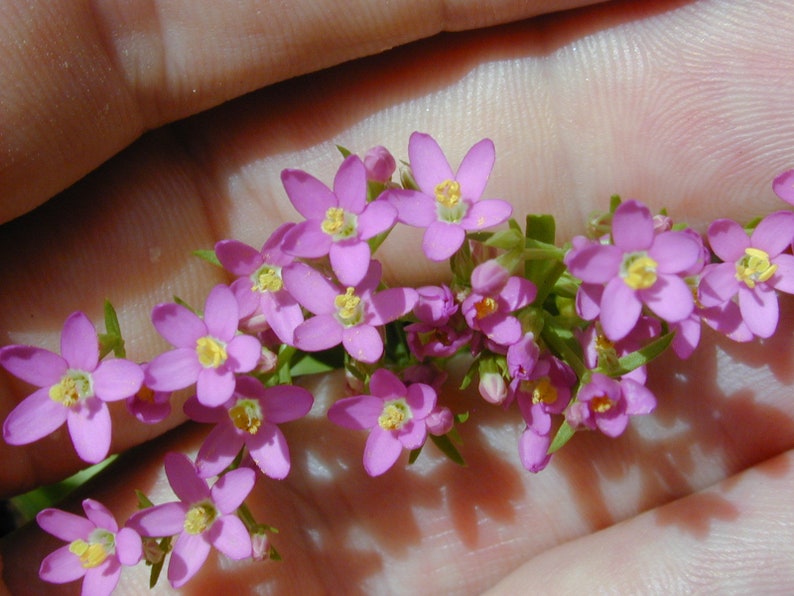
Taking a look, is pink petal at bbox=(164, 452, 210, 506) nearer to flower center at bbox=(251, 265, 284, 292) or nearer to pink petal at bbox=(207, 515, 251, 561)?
pink petal at bbox=(207, 515, 251, 561)

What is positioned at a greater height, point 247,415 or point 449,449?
point 247,415

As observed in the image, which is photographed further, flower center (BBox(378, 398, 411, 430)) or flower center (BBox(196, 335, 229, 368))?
flower center (BBox(378, 398, 411, 430))

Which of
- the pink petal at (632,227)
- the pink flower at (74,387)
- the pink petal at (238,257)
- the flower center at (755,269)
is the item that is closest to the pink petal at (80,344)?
the pink flower at (74,387)

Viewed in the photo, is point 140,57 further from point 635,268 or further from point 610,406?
point 610,406

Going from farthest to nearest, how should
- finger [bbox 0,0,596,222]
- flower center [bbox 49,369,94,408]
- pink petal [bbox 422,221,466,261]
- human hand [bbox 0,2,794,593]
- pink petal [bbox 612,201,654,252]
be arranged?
human hand [bbox 0,2,794,593], finger [bbox 0,0,596,222], flower center [bbox 49,369,94,408], pink petal [bbox 422,221,466,261], pink petal [bbox 612,201,654,252]

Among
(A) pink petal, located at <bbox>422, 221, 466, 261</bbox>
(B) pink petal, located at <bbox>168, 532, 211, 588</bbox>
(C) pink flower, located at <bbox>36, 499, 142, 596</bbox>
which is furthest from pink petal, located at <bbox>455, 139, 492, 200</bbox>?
(C) pink flower, located at <bbox>36, 499, 142, 596</bbox>

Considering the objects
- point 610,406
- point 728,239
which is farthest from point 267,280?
point 728,239
